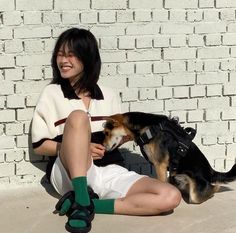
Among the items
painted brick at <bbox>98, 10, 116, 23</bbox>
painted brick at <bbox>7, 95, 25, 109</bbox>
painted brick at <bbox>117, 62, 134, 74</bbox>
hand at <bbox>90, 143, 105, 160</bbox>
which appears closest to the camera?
hand at <bbox>90, 143, 105, 160</bbox>

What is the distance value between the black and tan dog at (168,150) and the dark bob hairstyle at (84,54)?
358mm

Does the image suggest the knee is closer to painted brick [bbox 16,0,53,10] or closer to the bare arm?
the bare arm

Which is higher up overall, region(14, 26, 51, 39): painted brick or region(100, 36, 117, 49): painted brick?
region(14, 26, 51, 39): painted brick

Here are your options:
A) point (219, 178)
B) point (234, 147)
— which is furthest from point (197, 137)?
point (219, 178)

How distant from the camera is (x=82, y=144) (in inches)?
139

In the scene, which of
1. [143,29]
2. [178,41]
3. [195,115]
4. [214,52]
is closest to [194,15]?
[178,41]

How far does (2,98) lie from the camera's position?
4.14 metres

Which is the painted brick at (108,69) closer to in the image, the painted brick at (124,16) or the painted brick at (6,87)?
the painted brick at (124,16)

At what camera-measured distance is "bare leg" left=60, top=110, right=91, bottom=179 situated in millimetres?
3498

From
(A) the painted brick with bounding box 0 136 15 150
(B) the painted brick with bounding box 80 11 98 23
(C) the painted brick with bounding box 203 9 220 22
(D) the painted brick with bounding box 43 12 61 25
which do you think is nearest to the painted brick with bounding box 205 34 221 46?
(C) the painted brick with bounding box 203 9 220 22

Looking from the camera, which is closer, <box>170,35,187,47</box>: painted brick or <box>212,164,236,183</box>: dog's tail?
<box>212,164,236,183</box>: dog's tail

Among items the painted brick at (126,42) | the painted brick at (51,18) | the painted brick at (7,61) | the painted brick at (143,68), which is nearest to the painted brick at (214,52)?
the painted brick at (143,68)

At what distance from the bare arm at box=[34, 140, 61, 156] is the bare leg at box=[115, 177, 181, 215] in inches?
23.9

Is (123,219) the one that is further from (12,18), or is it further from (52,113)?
(12,18)
